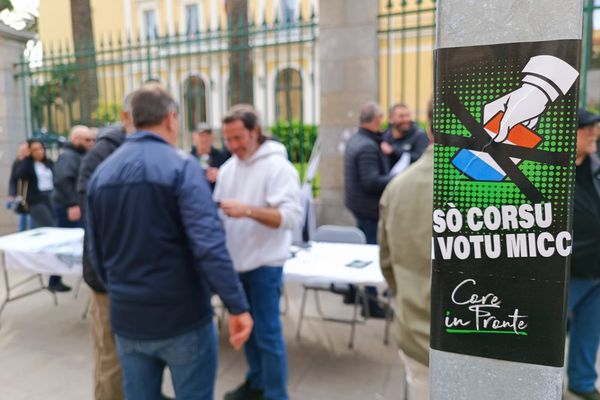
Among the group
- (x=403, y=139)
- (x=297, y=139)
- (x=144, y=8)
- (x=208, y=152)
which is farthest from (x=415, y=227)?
(x=144, y=8)

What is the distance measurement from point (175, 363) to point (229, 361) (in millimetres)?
1873

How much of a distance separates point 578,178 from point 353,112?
347 centimetres

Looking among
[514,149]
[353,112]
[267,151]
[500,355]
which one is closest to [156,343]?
[267,151]

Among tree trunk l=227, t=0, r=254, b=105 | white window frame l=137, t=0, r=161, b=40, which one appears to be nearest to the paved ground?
tree trunk l=227, t=0, r=254, b=105

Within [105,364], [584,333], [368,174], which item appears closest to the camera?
[105,364]

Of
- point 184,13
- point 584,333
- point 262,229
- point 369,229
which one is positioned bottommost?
point 584,333

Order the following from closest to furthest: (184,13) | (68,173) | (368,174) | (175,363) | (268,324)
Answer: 1. (175,363)
2. (268,324)
3. (368,174)
4. (68,173)
5. (184,13)

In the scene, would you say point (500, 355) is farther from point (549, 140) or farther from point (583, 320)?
point (583, 320)

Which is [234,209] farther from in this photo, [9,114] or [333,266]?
[9,114]

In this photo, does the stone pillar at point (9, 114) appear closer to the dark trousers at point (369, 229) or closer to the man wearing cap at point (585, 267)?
the dark trousers at point (369, 229)

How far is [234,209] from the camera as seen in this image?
108 inches

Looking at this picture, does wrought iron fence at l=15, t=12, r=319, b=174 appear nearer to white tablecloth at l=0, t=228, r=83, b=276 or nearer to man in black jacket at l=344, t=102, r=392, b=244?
man in black jacket at l=344, t=102, r=392, b=244

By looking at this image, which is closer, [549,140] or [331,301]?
[549,140]

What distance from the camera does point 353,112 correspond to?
6117 millimetres
